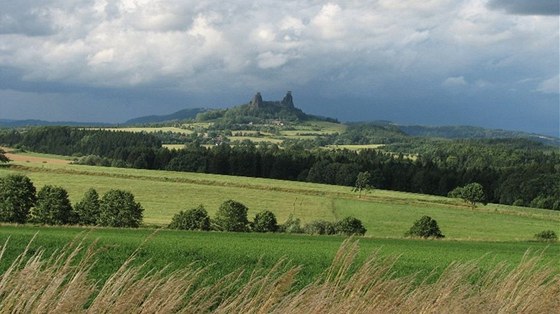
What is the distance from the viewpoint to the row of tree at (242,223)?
65312mm

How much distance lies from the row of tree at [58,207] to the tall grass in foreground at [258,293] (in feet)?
202

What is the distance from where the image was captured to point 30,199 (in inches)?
2611

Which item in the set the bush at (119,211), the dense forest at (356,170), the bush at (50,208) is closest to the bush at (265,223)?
the bush at (119,211)

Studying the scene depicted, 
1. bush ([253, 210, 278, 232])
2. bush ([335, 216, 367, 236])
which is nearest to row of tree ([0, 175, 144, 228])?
bush ([253, 210, 278, 232])

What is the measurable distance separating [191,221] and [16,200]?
19298 millimetres

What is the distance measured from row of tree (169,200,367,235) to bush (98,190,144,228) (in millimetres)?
4491

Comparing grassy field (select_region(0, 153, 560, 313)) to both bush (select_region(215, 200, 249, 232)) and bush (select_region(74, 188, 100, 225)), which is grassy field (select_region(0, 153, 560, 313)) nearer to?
bush (select_region(74, 188, 100, 225))

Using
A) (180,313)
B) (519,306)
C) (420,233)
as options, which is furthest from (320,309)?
(420,233)

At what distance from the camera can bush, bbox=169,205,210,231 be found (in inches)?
2547

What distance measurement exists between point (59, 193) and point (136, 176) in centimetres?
4034

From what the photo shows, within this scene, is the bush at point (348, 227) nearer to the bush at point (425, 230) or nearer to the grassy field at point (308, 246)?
the grassy field at point (308, 246)

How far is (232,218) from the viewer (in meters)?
67.2

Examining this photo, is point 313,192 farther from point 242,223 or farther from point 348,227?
point 242,223

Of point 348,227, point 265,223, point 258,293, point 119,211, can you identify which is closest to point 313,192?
point 348,227
